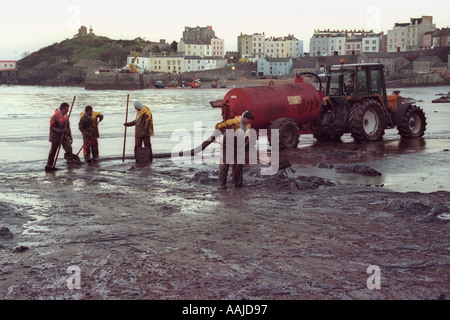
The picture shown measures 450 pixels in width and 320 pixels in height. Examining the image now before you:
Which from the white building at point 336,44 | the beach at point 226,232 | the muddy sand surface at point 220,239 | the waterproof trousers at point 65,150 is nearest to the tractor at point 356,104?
the beach at point 226,232

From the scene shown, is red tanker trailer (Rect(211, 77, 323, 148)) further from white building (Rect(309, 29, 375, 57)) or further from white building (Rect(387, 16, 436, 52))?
white building (Rect(309, 29, 375, 57))

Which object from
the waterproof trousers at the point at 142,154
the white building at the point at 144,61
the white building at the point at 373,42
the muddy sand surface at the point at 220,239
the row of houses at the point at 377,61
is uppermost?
the white building at the point at 373,42

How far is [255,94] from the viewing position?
651 inches

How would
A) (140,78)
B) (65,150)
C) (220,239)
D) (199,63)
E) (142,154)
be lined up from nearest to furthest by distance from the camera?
(220,239), (65,150), (142,154), (140,78), (199,63)

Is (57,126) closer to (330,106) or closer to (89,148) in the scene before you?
(89,148)

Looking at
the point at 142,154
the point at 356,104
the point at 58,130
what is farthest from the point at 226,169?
the point at 356,104

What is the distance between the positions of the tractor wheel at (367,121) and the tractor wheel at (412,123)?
3.73ft

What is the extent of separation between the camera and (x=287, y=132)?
677 inches

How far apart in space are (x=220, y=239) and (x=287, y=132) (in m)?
9.63

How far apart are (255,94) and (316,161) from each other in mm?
2803

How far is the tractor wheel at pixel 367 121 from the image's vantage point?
58.1ft

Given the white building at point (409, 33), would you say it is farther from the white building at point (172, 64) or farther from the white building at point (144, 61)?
the white building at point (144, 61)
